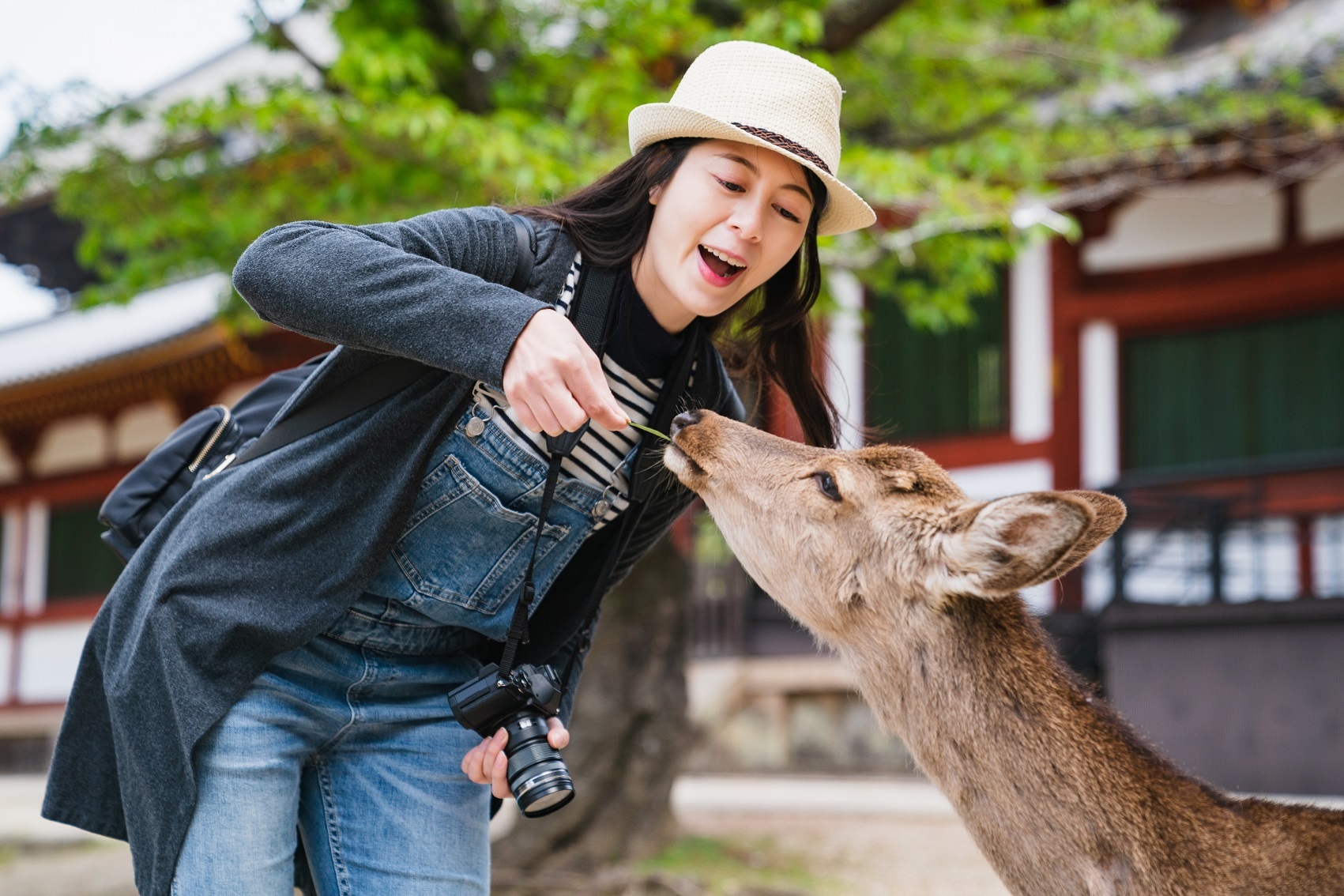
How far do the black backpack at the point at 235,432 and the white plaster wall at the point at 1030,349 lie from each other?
8836 mm

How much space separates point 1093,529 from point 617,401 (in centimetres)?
90

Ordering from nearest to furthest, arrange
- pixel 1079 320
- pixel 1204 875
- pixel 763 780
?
pixel 1204 875 → pixel 1079 320 → pixel 763 780

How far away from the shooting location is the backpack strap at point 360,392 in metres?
2.10

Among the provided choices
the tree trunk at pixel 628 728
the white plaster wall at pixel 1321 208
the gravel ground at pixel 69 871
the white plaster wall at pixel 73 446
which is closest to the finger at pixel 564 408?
the tree trunk at pixel 628 728

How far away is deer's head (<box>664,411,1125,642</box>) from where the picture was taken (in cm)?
233

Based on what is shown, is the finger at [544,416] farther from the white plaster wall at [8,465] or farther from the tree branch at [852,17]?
the white plaster wall at [8,465]

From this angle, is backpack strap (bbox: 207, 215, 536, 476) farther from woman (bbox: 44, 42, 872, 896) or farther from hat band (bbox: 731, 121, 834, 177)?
hat band (bbox: 731, 121, 834, 177)

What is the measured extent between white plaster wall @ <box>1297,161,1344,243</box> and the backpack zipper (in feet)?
29.5

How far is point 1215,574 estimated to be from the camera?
8.08m

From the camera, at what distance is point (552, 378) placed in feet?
5.98

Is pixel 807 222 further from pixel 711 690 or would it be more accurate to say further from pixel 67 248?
pixel 67 248

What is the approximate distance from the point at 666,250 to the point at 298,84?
3906 millimetres

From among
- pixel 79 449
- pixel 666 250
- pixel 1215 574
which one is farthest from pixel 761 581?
pixel 79 449

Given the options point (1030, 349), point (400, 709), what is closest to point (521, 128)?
point (400, 709)
